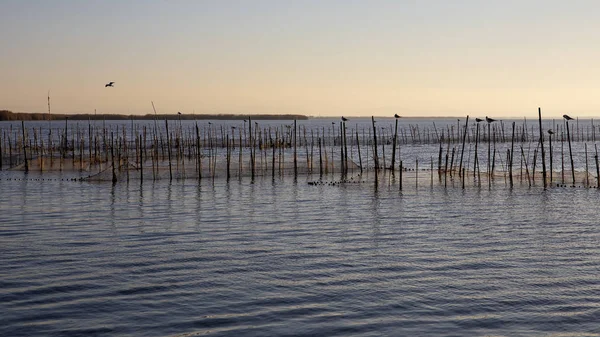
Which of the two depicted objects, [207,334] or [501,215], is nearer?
[207,334]

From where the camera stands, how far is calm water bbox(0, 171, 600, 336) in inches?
346

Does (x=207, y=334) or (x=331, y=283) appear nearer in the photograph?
(x=207, y=334)

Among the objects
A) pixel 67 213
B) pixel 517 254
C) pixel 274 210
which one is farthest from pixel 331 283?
pixel 67 213

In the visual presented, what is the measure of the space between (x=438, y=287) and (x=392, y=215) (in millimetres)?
8313

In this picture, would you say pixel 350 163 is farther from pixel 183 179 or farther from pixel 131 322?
pixel 131 322

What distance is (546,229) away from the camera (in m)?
16.2

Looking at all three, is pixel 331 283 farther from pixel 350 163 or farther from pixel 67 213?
pixel 350 163

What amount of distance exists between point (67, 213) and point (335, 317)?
11915 mm

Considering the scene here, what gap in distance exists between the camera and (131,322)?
870 centimetres

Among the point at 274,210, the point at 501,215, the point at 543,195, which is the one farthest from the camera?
the point at 543,195

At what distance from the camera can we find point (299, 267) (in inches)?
465

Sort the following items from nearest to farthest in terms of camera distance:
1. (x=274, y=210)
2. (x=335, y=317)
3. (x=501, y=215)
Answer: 1. (x=335, y=317)
2. (x=501, y=215)
3. (x=274, y=210)

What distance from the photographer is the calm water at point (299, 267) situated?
8.79m

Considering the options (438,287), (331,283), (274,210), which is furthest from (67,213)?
(438,287)
